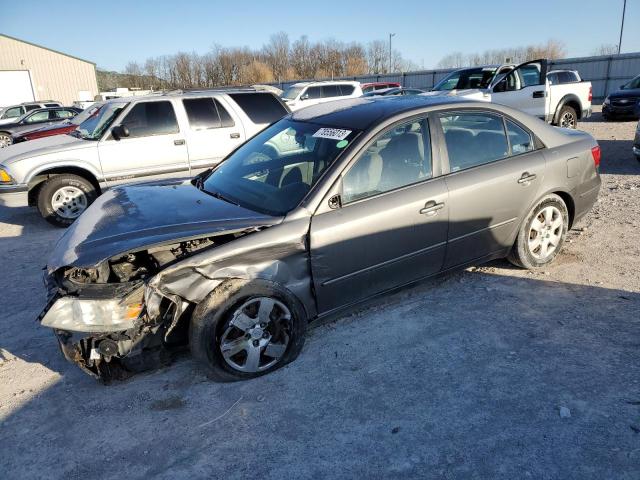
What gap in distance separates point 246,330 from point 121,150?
16.4 ft

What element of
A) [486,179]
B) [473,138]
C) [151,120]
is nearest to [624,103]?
[473,138]

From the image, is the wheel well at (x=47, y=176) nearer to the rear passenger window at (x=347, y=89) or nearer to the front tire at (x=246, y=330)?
the front tire at (x=246, y=330)

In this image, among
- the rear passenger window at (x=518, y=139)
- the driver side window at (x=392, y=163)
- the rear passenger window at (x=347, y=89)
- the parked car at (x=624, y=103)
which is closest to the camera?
the driver side window at (x=392, y=163)

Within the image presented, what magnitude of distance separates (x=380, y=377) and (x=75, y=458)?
71.9 inches

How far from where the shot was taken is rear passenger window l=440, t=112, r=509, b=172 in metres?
3.79

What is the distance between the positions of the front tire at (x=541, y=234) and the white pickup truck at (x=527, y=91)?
24.6 feet

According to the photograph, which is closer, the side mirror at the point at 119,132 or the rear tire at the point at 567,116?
the side mirror at the point at 119,132

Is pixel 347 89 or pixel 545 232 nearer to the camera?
pixel 545 232

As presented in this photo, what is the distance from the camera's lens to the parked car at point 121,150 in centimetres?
673

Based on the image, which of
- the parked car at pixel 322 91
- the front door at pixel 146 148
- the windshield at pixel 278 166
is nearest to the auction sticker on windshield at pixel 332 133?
the windshield at pixel 278 166

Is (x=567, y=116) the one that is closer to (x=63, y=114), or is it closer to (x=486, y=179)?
(x=486, y=179)

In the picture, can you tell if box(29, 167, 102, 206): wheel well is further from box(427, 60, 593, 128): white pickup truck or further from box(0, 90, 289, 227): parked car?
box(427, 60, 593, 128): white pickup truck

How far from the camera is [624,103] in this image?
16.0m

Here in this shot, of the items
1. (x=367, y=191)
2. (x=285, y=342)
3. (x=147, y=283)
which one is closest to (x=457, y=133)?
(x=367, y=191)
